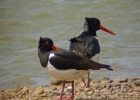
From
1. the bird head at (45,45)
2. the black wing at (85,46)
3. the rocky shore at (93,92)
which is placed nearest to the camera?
the bird head at (45,45)

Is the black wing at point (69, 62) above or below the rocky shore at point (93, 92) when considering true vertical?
above

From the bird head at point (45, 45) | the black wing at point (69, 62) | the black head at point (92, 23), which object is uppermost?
the black head at point (92, 23)

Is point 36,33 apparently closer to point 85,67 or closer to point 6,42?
A: point 6,42

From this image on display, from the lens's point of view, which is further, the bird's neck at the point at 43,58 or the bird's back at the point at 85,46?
the bird's back at the point at 85,46

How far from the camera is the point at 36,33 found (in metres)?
13.8

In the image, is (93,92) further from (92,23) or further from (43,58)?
(92,23)

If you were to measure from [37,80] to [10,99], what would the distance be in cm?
225

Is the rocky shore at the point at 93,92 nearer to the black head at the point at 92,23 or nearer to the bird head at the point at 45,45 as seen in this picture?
the bird head at the point at 45,45

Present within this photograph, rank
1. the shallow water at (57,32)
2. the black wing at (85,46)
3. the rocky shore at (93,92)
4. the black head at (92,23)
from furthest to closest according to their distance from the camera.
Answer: the shallow water at (57,32)
the black head at (92,23)
the black wing at (85,46)
the rocky shore at (93,92)

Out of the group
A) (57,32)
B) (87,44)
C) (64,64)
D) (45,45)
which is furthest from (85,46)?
(57,32)

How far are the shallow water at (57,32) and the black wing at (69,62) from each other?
278cm

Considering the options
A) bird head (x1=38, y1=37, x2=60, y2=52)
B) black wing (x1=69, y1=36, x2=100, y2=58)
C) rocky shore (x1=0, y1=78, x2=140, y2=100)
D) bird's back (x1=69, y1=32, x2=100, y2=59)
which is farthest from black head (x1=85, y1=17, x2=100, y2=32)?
bird head (x1=38, y1=37, x2=60, y2=52)

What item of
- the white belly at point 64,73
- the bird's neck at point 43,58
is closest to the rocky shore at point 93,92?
the white belly at point 64,73

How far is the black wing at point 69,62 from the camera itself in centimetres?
665
